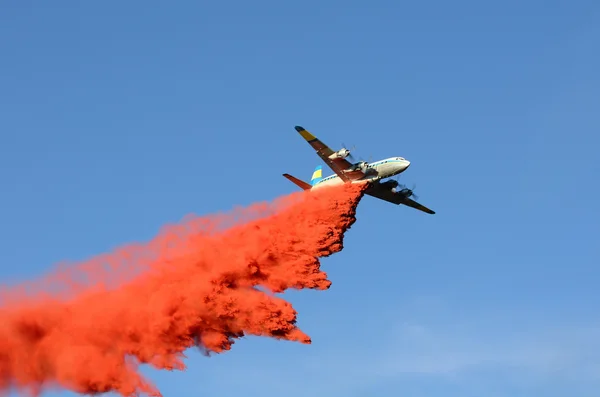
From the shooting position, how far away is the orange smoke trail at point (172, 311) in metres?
55.8

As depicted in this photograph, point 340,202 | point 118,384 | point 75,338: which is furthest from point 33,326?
point 340,202

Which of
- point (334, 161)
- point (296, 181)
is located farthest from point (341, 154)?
point (296, 181)

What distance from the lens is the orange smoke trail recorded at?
55781 millimetres

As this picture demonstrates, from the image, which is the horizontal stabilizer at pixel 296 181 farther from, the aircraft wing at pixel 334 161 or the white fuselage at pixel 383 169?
the aircraft wing at pixel 334 161

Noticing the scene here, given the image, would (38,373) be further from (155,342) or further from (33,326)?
(155,342)

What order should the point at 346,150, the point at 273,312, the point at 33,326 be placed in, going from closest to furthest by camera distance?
1. the point at 273,312
2. the point at 33,326
3. the point at 346,150

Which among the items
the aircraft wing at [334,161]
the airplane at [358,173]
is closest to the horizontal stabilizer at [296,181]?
the airplane at [358,173]

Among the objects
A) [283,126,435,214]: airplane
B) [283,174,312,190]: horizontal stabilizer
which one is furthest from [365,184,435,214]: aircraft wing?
[283,174,312,190]: horizontal stabilizer

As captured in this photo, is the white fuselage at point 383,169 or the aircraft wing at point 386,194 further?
the aircraft wing at point 386,194

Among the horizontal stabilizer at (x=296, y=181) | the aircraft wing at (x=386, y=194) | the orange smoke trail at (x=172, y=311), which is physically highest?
the horizontal stabilizer at (x=296, y=181)

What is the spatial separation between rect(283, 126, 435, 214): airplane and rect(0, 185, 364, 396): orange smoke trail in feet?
15.7

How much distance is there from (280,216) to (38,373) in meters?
18.3

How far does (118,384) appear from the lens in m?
55.8

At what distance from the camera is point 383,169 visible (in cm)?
6581
